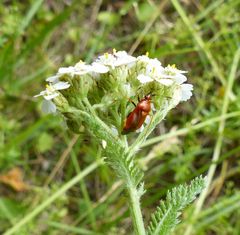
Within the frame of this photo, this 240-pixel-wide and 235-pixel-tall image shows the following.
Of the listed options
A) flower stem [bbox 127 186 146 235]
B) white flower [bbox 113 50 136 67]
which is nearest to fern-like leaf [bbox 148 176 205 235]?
flower stem [bbox 127 186 146 235]

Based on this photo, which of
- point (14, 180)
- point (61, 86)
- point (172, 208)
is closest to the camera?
point (172, 208)

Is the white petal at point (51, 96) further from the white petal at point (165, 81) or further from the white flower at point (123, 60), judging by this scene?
the white petal at point (165, 81)

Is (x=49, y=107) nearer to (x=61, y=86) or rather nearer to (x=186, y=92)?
(x=61, y=86)

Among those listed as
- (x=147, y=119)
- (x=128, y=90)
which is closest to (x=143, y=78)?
(x=128, y=90)

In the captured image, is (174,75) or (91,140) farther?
(91,140)

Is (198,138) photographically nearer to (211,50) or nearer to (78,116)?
(211,50)

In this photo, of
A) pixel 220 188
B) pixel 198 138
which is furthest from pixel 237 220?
pixel 198 138

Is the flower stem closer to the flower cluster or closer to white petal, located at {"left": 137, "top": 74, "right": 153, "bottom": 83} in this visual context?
the flower cluster
